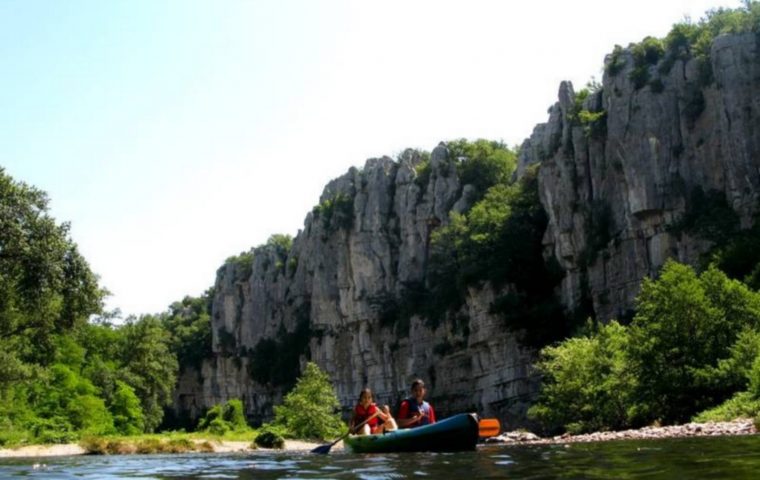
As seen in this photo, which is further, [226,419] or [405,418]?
[226,419]

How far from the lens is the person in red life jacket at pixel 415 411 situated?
21.8 metres

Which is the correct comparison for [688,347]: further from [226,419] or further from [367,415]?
[226,419]

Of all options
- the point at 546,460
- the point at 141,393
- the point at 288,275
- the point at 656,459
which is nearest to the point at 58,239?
the point at 546,460

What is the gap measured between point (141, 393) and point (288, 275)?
125ft

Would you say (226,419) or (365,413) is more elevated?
(226,419)

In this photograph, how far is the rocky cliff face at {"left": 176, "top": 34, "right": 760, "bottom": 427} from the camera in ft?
172

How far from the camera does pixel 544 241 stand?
67.2 meters

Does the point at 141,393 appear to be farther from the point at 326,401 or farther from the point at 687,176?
the point at 687,176

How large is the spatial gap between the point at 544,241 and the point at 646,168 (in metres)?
14.1

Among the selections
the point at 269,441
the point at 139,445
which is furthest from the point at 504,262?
the point at 139,445

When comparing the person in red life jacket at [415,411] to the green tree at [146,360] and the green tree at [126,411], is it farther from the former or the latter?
the green tree at [146,360]

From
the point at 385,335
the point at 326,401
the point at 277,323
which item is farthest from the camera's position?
the point at 277,323

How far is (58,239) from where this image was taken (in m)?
33.0

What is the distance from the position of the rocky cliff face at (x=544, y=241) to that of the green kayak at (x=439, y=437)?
1365 inches
